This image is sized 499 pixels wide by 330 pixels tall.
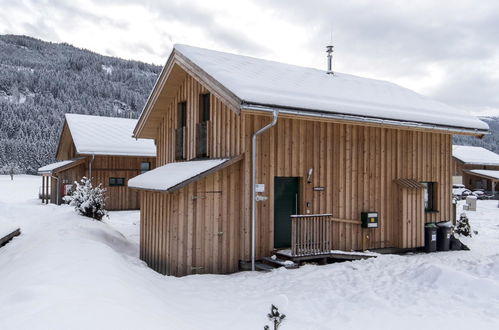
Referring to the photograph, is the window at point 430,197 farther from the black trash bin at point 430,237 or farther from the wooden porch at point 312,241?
the wooden porch at point 312,241

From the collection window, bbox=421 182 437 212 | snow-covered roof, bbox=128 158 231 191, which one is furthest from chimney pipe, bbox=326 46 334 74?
snow-covered roof, bbox=128 158 231 191

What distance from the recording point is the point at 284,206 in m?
11.6

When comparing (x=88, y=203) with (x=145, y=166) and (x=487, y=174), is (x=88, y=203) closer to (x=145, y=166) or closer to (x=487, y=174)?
(x=145, y=166)

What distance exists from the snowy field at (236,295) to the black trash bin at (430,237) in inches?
105

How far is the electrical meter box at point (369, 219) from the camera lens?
491 inches

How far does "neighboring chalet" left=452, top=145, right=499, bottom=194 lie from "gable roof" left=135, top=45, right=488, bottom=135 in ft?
91.2

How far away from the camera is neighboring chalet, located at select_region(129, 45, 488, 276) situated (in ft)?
33.8

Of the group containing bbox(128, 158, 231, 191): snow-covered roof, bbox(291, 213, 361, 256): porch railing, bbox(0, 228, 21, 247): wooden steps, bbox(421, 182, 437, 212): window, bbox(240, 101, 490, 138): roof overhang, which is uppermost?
bbox(240, 101, 490, 138): roof overhang

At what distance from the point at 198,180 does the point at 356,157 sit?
5.23 metres

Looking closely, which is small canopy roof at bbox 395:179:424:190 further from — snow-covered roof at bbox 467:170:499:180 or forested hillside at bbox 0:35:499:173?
forested hillside at bbox 0:35:499:173

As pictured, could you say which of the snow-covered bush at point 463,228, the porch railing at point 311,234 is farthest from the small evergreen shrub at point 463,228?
the porch railing at point 311,234

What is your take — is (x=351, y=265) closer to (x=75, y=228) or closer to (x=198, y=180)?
(x=198, y=180)

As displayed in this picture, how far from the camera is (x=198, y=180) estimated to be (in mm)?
10180

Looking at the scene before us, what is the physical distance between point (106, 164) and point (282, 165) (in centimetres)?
1748
